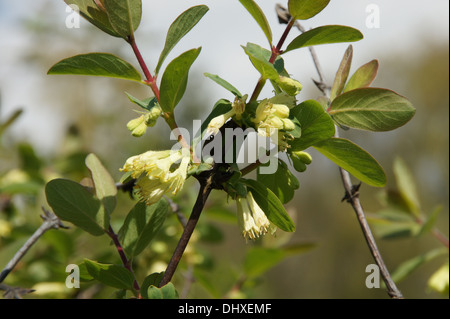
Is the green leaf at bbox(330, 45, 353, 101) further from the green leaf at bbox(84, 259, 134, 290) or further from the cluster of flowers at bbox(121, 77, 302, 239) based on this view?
the green leaf at bbox(84, 259, 134, 290)

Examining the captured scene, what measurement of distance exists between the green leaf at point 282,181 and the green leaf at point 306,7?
0.18m

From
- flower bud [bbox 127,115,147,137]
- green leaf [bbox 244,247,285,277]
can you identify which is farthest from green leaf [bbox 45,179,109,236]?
green leaf [bbox 244,247,285,277]

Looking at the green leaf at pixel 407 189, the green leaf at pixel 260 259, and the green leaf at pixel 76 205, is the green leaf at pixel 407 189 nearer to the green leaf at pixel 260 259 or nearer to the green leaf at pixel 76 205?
the green leaf at pixel 260 259

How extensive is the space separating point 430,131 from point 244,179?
814 cm

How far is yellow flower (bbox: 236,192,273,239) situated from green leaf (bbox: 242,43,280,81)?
150 mm

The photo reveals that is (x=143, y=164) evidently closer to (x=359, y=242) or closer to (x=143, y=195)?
(x=143, y=195)

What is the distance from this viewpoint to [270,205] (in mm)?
547

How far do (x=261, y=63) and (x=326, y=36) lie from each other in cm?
10

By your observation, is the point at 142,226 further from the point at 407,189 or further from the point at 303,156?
the point at 407,189

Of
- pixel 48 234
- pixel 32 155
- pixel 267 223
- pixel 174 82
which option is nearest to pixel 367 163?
pixel 267 223

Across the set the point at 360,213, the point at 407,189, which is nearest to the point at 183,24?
the point at 360,213

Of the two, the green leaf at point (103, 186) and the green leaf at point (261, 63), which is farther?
the green leaf at point (103, 186)

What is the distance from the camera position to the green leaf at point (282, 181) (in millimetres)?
586

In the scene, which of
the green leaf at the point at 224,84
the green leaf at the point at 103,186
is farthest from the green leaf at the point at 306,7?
the green leaf at the point at 103,186
